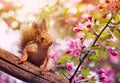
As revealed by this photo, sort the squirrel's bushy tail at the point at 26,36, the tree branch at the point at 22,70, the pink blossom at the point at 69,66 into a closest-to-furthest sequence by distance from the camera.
Result: 1. the tree branch at the point at 22,70
2. the squirrel's bushy tail at the point at 26,36
3. the pink blossom at the point at 69,66

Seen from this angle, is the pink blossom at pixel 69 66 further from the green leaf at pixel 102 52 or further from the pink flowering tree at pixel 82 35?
the green leaf at pixel 102 52

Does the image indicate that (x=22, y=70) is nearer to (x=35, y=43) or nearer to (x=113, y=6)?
(x=35, y=43)

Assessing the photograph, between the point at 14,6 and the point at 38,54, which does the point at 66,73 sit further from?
the point at 14,6

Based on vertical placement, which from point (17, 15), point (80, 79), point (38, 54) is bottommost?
point (80, 79)

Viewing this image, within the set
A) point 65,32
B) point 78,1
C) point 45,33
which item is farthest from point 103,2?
point 45,33

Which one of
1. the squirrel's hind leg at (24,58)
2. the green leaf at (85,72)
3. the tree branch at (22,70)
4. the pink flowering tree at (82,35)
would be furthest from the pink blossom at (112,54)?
the squirrel's hind leg at (24,58)

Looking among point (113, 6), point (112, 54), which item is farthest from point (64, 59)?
point (113, 6)
